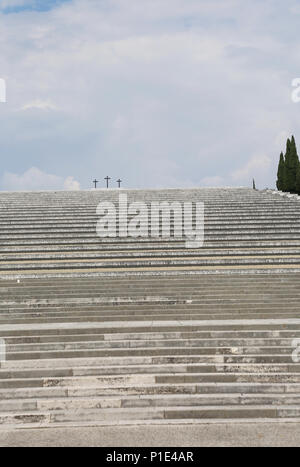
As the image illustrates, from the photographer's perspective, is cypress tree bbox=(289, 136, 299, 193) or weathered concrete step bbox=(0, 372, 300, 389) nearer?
weathered concrete step bbox=(0, 372, 300, 389)

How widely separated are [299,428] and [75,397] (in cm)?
432

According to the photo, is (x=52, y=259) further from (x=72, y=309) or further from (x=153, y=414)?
(x=153, y=414)

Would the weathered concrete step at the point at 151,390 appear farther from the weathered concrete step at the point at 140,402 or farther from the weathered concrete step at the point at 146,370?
the weathered concrete step at the point at 146,370

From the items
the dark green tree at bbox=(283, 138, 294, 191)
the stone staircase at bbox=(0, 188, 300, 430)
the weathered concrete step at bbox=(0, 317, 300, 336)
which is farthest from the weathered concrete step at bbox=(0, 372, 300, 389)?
the dark green tree at bbox=(283, 138, 294, 191)

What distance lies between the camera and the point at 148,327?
11.6 meters

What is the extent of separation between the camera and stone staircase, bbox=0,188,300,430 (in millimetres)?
9320

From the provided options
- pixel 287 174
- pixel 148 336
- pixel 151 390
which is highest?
pixel 287 174

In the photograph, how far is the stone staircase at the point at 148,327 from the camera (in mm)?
9320

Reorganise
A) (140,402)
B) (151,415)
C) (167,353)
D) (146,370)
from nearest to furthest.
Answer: (151,415), (140,402), (146,370), (167,353)

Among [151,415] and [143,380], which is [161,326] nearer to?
[143,380]

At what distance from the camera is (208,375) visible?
393 inches

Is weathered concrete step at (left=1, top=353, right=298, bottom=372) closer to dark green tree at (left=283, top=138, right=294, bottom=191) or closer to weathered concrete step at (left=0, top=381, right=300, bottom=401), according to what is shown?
weathered concrete step at (left=0, top=381, right=300, bottom=401)

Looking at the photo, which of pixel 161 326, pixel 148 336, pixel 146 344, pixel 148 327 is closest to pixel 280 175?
pixel 161 326
